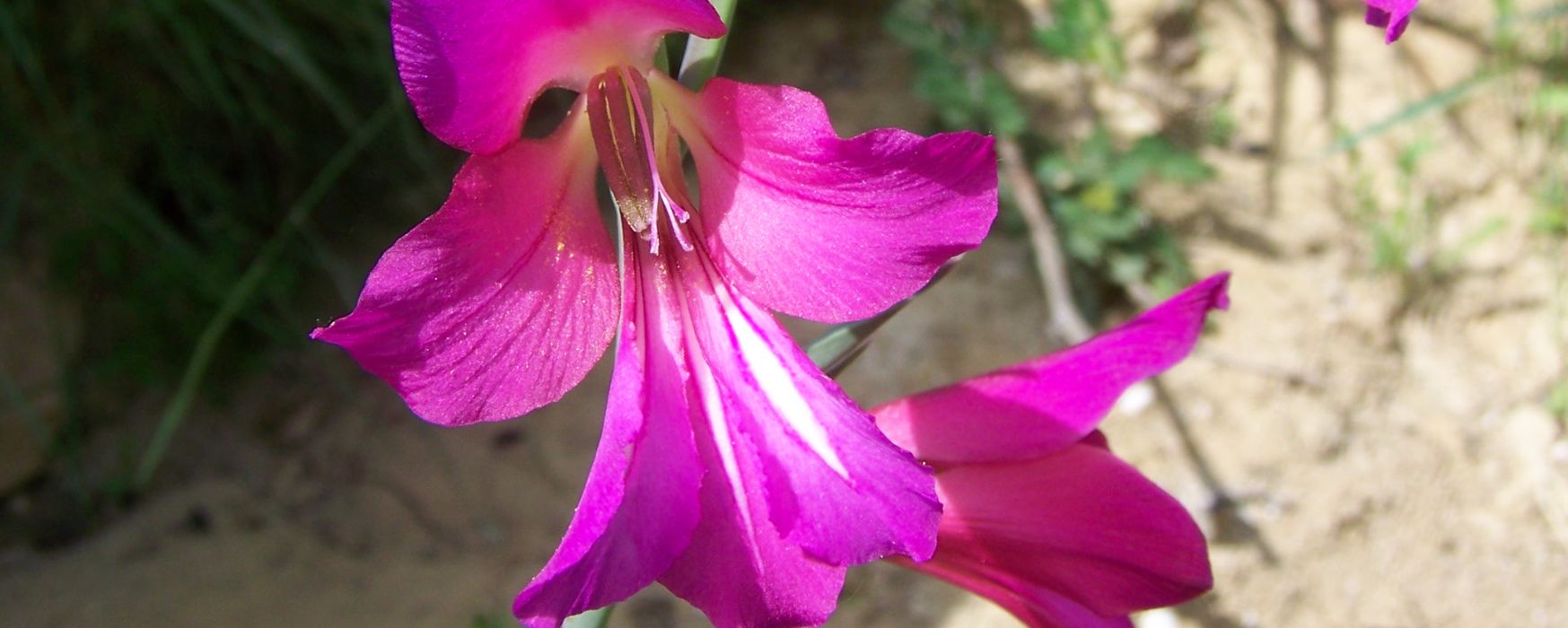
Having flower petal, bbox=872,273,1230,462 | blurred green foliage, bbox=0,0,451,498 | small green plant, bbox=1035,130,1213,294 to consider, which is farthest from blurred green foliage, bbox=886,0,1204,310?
flower petal, bbox=872,273,1230,462

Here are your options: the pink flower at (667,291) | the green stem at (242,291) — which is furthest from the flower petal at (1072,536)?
the green stem at (242,291)

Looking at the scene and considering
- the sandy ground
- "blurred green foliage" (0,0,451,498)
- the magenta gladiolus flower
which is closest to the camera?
the magenta gladiolus flower

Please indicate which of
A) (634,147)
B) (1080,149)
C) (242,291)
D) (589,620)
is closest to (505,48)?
(634,147)

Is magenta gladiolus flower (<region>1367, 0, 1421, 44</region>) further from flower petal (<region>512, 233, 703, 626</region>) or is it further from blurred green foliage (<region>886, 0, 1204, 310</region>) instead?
blurred green foliage (<region>886, 0, 1204, 310</region>)

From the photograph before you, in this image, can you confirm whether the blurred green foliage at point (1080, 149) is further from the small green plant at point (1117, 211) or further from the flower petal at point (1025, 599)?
the flower petal at point (1025, 599)

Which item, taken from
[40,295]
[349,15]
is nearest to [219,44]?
[349,15]

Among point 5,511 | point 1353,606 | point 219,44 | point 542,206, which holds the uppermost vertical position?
point 542,206

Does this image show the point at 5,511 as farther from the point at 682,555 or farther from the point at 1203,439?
the point at 1203,439
